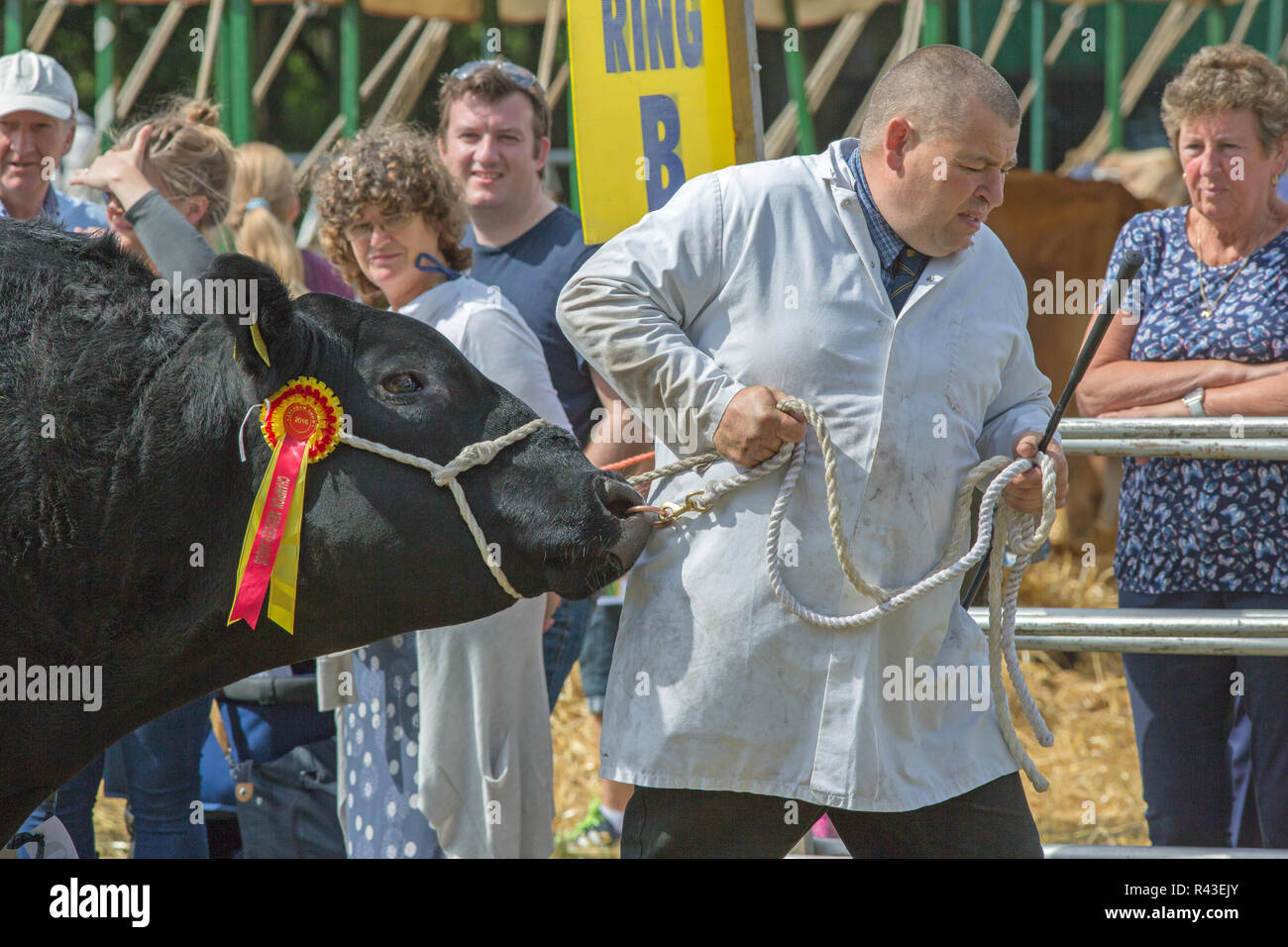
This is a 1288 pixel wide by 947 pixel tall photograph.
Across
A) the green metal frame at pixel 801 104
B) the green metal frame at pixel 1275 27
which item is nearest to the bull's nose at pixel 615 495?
the green metal frame at pixel 801 104

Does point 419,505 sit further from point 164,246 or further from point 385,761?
point 385,761

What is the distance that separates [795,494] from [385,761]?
1540 mm

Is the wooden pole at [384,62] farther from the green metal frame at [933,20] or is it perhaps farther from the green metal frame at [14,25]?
the green metal frame at [933,20]

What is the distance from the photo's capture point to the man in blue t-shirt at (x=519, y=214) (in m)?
4.27

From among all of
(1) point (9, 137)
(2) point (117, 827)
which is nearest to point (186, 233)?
(1) point (9, 137)

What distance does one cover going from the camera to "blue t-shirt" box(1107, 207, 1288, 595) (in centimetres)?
362

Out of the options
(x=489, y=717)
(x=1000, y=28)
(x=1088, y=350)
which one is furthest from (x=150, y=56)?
(x=1088, y=350)

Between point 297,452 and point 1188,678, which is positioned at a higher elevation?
point 297,452

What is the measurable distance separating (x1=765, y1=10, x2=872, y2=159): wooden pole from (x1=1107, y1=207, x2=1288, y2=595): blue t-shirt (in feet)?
20.0
